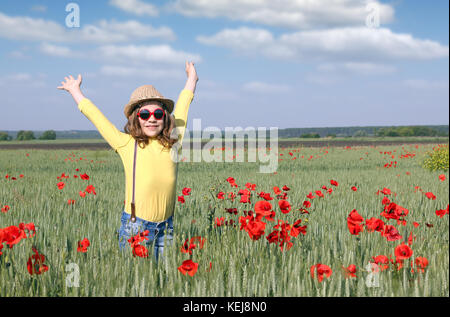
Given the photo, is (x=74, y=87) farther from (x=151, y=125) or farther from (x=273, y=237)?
(x=273, y=237)

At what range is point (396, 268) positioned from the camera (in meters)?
2.38

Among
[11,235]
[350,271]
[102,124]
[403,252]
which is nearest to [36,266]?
[11,235]

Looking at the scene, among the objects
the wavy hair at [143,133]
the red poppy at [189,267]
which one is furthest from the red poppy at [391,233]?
the wavy hair at [143,133]

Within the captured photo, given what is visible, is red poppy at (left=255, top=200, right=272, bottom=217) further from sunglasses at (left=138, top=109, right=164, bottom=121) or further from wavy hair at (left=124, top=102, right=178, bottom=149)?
sunglasses at (left=138, top=109, right=164, bottom=121)

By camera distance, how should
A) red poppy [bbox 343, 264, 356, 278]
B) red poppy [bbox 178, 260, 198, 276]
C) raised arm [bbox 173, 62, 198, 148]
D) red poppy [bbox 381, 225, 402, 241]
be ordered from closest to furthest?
red poppy [bbox 178, 260, 198, 276]
red poppy [bbox 343, 264, 356, 278]
red poppy [bbox 381, 225, 402, 241]
raised arm [bbox 173, 62, 198, 148]

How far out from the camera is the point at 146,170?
2.71 m

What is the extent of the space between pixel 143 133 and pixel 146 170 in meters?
0.28

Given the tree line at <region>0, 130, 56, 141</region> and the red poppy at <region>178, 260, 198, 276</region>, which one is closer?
the red poppy at <region>178, 260, 198, 276</region>

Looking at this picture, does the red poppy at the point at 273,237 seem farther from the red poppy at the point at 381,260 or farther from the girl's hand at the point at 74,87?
the girl's hand at the point at 74,87

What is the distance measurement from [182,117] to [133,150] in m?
0.49

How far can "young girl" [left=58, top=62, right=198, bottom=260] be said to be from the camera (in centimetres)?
269

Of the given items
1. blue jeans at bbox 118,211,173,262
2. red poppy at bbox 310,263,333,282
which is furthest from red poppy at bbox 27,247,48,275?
red poppy at bbox 310,263,333,282

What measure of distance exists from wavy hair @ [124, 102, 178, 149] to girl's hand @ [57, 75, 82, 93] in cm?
50
